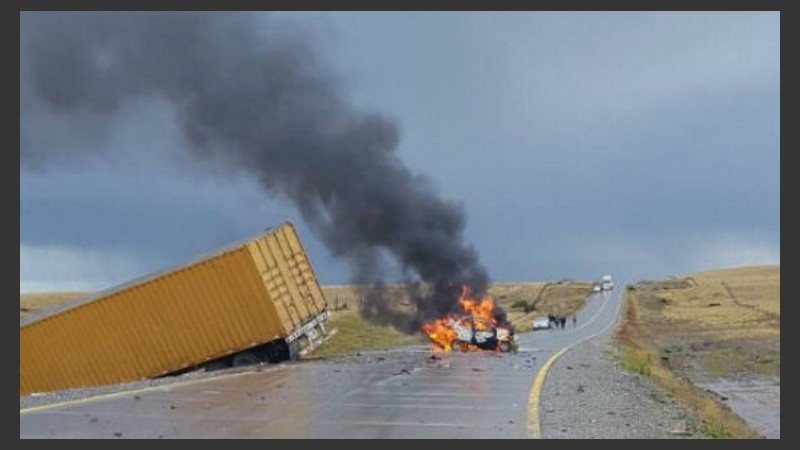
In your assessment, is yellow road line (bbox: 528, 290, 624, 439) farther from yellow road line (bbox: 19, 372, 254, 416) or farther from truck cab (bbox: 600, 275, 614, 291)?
truck cab (bbox: 600, 275, 614, 291)

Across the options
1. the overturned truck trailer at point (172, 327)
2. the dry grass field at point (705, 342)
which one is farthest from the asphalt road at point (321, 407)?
the dry grass field at point (705, 342)

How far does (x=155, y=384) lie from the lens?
63.7 ft

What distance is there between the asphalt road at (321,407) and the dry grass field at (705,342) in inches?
148

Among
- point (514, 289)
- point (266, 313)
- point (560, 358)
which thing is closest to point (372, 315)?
point (560, 358)

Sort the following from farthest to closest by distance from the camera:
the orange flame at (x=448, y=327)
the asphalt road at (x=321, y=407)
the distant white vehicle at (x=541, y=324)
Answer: the distant white vehicle at (x=541, y=324) < the orange flame at (x=448, y=327) < the asphalt road at (x=321, y=407)

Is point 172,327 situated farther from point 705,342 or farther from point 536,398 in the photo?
point 705,342

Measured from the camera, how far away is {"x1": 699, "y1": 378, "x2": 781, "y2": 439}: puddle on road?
2189cm

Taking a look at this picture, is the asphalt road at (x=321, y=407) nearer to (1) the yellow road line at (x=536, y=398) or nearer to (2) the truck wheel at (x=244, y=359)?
(1) the yellow road line at (x=536, y=398)

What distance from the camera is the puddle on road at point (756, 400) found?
862 inches

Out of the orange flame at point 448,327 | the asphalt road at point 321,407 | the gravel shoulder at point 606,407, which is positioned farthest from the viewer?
the orange flame at point 448,327

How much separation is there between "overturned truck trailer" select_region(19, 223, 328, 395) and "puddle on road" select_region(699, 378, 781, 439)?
13043 mm

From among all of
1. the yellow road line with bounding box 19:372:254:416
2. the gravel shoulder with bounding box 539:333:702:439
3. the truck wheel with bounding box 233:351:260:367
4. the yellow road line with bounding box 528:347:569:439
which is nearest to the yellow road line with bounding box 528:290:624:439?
the yellow road line with bounding box 528:347:569:439

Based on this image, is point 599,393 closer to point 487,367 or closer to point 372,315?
point 487,367

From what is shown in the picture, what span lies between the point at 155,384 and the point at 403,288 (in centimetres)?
1856
